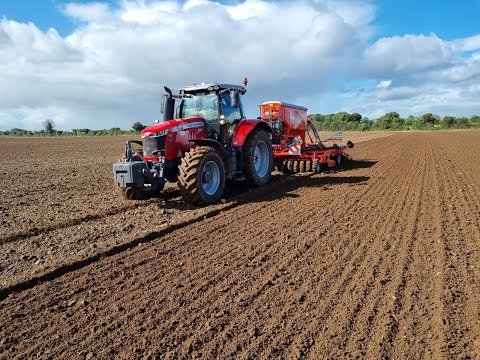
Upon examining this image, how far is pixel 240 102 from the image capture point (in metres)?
9.45

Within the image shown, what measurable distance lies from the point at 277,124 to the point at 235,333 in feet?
33.4

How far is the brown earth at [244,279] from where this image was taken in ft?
10.4

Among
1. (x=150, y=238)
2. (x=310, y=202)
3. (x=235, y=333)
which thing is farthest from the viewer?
(x=310, y=202)

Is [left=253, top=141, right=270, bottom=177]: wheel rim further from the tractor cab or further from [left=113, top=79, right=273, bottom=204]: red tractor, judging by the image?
the tractor cab

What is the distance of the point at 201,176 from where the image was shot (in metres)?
7.75

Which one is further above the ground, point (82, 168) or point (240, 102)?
point (240, 102)

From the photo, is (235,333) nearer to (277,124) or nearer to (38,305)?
(38,305)

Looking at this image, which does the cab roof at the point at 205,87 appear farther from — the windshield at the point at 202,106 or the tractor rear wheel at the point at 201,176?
the tractor rear wheel at the point at 201,176

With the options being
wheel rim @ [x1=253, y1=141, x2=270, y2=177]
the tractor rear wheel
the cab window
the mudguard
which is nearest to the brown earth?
the tractor rear wheel

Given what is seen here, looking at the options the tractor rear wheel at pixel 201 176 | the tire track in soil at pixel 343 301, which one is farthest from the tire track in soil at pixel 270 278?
the tractor rear wheel at pixel 201 176

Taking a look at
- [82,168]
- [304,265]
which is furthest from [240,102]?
[82,168]

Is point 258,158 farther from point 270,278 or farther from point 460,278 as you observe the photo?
point 460,278

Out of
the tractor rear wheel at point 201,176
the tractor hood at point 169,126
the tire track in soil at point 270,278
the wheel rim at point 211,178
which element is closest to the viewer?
the tire track in soil at point 270,278

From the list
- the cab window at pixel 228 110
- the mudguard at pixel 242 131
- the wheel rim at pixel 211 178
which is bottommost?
the wheel rim at pixel 211 178
